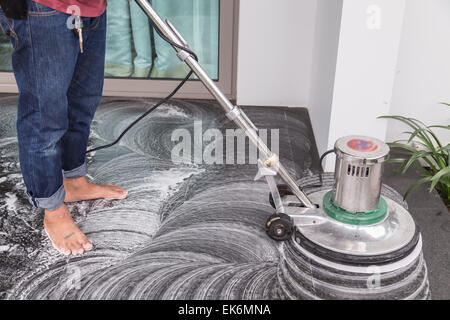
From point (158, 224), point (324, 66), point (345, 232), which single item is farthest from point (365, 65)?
point (158, 224)

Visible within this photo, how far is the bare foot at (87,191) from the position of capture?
5.68 ft

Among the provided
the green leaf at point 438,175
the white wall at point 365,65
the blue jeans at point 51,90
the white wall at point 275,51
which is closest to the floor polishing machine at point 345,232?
the green leaf at point 438,175

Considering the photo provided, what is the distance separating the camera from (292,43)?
2340mm

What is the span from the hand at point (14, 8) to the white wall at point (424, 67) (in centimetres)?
128

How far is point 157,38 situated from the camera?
248 centimetres

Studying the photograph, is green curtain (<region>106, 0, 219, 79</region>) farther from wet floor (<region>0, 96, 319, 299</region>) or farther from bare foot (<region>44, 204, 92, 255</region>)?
bare foot (<region>44, 204, 92, 255</region>)

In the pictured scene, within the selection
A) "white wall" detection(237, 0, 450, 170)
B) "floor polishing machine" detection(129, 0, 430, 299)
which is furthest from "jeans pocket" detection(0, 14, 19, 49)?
"white wall" detection(237, 0, 450, 170)

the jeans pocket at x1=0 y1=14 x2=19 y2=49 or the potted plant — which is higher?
the jeans pocket at x1=0 y1=14 x2=19 y2=49

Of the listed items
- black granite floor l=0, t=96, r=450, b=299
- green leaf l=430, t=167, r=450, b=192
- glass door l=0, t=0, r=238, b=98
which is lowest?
black granite floor l=0, t=96, r=450, b=299

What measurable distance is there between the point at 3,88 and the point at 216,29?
1.05 m

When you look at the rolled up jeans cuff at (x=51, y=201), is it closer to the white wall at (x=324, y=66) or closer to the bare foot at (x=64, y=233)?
the bare foot at (x=64, y=233)

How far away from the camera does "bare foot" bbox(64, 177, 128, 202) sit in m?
1.73

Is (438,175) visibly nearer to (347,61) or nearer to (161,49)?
(347,61)

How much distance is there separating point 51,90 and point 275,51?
123 cm
